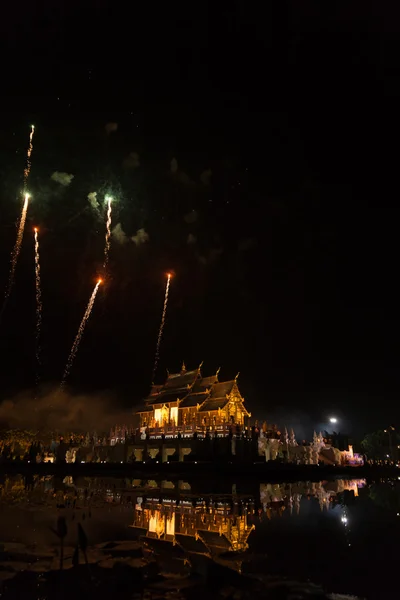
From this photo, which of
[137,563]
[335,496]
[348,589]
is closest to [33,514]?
[137,563]

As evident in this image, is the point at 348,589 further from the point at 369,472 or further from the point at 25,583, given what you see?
the point at 369,472

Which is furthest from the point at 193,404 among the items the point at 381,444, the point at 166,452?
the point at 381,444

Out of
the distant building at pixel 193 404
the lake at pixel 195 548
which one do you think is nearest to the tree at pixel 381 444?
the distant building at pixel 193 404

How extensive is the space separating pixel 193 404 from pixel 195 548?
46.8 meters

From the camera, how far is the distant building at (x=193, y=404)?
174ft

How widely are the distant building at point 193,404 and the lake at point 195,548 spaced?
33.1 metres

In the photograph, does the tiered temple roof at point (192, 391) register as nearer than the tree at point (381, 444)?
Yes

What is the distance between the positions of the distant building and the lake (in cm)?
3305

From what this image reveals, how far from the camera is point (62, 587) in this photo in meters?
7.12

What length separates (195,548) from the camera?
400 inches

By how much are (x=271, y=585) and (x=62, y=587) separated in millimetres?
3511

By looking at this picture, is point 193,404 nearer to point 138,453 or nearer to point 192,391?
point 192,391

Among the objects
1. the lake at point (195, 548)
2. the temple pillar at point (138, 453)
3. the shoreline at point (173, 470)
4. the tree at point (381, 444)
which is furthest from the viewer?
the tree at point (381, 444)

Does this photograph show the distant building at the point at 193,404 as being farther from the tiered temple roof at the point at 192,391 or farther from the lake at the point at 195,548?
the lake at the point at 195,548
